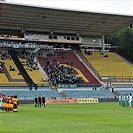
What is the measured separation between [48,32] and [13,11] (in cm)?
1483

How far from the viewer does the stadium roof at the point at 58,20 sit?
226ft

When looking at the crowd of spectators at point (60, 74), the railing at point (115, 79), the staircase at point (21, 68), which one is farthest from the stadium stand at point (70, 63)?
the staircase at point (21, 68)

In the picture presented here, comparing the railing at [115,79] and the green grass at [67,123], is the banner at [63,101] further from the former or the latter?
the green grass at [67,123]

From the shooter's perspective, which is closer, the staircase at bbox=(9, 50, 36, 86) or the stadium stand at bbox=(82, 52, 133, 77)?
the staircase at bbox=(9, 50, 36, 86)

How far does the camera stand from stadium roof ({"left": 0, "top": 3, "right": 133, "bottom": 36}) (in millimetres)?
68750

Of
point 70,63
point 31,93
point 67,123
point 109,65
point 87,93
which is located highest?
point 70,63

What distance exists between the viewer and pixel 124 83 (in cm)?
7281

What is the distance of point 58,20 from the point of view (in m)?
74.5

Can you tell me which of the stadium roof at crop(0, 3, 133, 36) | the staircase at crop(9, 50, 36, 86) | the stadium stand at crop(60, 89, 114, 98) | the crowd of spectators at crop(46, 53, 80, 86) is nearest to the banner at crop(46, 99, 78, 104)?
the stadium stand at crop(60, 89, 114, 98)

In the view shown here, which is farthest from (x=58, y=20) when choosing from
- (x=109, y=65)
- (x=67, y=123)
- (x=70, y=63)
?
(x=67, y=123)

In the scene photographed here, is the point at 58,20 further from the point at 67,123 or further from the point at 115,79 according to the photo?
the point at 67,123

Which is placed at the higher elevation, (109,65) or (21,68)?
(109,65)

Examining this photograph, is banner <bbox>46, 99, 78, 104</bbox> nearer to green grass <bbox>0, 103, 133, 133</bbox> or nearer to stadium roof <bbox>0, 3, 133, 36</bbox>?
stadium roof <bbox>0, 3, 133, 36</bbox>

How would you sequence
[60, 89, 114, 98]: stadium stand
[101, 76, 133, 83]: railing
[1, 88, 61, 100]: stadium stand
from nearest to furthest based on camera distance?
[1, 88, 61, 100]: stadium stand < [60, 89, 114, 98]: stadium stand < [101, 76, 133, 83]: railing
